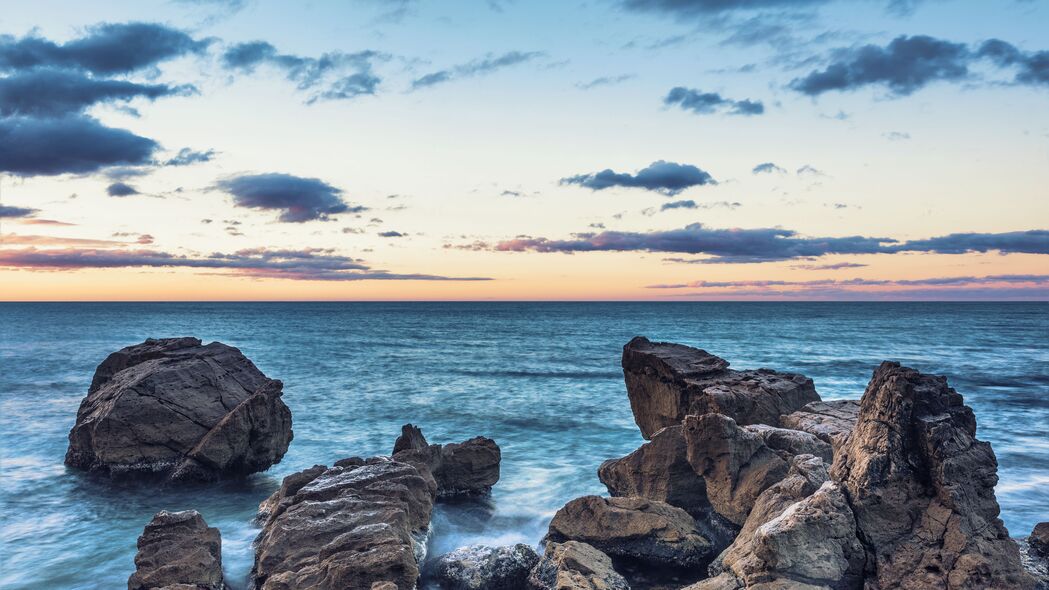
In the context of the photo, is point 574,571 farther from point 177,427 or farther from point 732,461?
point 177,427

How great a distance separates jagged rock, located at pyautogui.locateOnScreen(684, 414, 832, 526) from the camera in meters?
12.5

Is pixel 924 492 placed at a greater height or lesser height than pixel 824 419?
greater

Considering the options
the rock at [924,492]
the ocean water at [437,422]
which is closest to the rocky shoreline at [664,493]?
the rock at [924,492]

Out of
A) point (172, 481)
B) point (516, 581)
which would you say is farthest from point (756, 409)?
point (172, 481)

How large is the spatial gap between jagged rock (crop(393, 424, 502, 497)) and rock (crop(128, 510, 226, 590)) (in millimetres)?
5576

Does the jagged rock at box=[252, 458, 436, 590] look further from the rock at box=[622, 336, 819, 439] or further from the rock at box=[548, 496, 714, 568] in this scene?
the rock at box=[622, 336, 819, 439]

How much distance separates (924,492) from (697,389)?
8990 mm

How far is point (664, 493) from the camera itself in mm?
14039

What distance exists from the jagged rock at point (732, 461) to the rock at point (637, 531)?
84 cm

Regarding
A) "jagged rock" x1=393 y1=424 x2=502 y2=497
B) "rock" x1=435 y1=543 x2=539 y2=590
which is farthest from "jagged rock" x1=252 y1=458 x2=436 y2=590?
"jagged rock" x1=393 y1=424 x2=502 y2=497

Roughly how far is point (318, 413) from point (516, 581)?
21993 mm

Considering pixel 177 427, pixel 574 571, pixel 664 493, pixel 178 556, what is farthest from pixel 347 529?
pixel 177 427

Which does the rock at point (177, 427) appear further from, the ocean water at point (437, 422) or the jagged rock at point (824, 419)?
the jagged rock at point (824, 419)

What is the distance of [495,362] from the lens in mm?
57500
